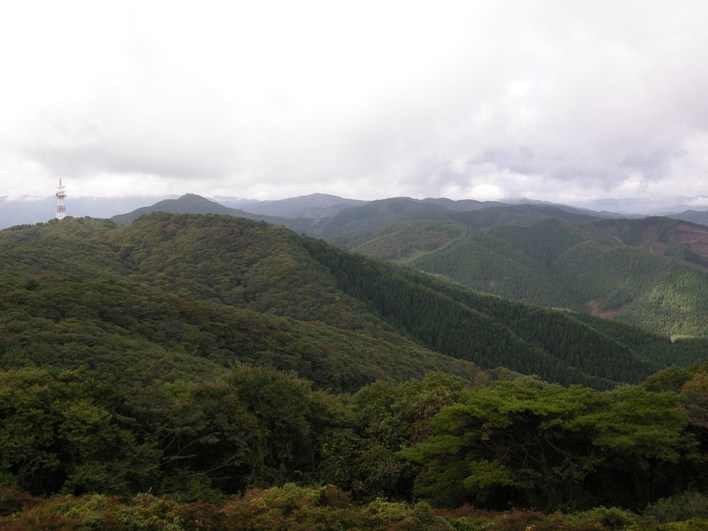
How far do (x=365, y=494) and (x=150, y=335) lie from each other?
3890cm

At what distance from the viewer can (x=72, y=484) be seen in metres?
19.6

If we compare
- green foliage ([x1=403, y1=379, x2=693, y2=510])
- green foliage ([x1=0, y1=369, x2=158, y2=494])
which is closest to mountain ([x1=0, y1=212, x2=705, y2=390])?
green foliage ([x1=0, y1=369, x2=158, y2=494])

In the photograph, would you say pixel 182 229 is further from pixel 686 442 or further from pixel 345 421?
pixel 686 442

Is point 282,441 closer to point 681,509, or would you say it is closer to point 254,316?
point 681,509

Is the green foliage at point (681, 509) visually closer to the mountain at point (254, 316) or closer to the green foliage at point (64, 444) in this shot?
the green foliage at point (64, 444)

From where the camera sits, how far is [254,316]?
74375mm

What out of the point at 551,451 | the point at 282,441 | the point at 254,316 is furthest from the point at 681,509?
the point at 254,316

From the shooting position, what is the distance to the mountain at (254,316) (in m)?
A: 48.1

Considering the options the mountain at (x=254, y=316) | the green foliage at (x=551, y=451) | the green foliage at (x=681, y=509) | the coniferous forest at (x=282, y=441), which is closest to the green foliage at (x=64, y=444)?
the coniferous forest at (x=282, y=441)

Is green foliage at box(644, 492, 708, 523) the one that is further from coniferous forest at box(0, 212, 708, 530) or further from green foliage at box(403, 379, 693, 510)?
green foliage at box(403, 379, 693, 510)

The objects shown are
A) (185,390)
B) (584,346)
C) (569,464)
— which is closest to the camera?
(569,464)

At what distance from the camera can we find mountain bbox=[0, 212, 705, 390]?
48062mm

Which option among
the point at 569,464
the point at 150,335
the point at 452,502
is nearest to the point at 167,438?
the point at 452,502

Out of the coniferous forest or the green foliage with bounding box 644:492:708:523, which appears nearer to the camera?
the coniferous forest
